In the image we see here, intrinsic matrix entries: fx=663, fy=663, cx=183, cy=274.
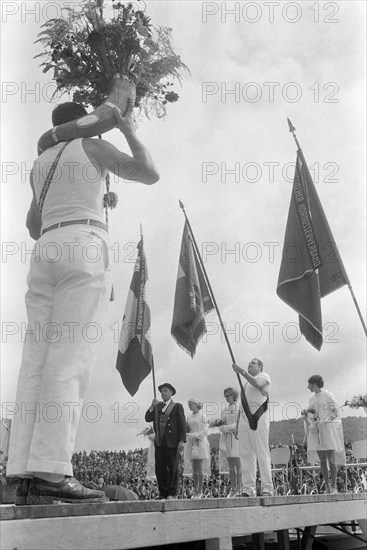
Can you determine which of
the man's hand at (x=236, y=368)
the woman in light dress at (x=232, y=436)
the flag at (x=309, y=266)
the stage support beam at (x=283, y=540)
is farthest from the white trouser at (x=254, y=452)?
the stage support beam at (x=283, y=540)

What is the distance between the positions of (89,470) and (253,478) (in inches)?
607

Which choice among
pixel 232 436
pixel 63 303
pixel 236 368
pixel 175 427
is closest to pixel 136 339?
pixel 175 427

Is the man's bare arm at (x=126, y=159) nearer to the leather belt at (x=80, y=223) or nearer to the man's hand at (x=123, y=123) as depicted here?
the man's hand at (x=123, y=123)

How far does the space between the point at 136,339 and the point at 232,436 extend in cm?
256

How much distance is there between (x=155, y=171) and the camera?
3.79 meters

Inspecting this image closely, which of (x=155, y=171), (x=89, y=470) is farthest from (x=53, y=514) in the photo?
(x=89, y=470)

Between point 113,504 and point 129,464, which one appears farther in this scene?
point 129,464

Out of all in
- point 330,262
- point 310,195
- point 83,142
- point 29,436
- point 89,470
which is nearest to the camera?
point 29,436

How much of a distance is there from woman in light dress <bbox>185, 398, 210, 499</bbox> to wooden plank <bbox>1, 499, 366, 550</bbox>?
6869 mm

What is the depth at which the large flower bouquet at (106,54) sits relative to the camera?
4312 millimetres

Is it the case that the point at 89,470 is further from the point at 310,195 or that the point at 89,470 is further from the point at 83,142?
the point at 83,142

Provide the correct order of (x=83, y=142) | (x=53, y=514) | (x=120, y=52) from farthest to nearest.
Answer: (x=120, y=52), (x=83, y=142), (x=53, y=514)

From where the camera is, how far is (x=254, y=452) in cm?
857

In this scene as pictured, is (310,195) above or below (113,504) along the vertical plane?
above
